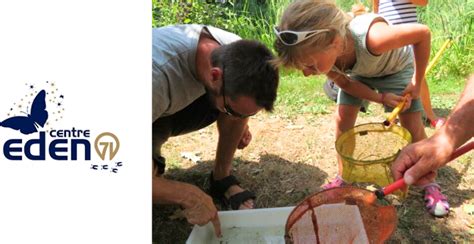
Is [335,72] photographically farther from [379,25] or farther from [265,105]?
[265,105]

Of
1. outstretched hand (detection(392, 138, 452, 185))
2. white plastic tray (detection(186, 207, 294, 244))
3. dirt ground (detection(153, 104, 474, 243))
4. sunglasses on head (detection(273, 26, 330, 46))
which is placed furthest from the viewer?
dirt ground (detection(153, 104, 474, 243))

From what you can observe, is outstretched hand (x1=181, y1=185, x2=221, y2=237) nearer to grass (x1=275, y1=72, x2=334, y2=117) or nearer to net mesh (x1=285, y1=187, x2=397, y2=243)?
net mesh (x1=285, y1=187, x2=397, y2=243)

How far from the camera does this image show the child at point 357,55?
238 centimetres

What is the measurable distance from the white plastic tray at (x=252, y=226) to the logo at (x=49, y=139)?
1096 millimetres

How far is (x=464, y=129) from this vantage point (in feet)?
5.97

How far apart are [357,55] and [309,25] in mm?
404

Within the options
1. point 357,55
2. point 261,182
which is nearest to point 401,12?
point 357,55

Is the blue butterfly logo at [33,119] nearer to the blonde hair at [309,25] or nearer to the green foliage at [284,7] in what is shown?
the blonde hair at [309,25]

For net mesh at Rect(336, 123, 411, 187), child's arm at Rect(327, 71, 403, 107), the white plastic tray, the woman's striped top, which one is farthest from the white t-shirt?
the woman's striped top

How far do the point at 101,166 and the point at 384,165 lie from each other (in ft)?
4.78

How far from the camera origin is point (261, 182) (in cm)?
308

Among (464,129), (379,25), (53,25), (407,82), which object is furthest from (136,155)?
(407,82)

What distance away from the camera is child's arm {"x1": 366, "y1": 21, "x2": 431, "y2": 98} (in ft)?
7.93

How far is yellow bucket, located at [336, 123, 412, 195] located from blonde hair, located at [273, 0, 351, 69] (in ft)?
1.82
